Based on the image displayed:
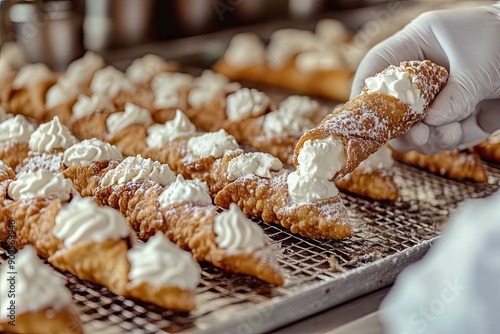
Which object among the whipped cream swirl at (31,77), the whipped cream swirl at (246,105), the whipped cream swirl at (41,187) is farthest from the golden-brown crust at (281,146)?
the whipped cream swirl at (31,77)

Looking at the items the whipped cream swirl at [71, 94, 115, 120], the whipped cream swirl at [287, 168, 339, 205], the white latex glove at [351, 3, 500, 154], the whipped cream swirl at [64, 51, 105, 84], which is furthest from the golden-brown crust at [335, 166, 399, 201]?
the whipped cream swirl at [64, 51, 105, 84]

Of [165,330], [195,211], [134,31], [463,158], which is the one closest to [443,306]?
[165,330]

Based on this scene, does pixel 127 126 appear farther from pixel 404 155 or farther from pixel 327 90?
pixel 327 90

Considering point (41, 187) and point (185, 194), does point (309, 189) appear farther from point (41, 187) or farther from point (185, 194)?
point (41, 187)

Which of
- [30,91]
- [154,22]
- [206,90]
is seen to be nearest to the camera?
[30,91]

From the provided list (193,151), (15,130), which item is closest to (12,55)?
(15,130)

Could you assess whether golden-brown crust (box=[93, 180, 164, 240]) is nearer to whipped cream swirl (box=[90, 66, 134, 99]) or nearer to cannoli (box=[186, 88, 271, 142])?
cannoli (box=[186, 88, 271, 142])
